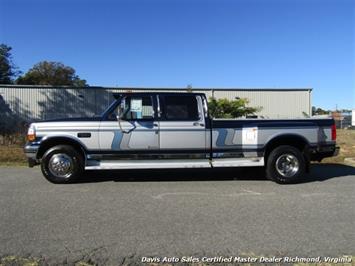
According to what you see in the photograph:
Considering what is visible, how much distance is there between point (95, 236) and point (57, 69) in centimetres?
8718

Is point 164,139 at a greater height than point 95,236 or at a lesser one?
greater

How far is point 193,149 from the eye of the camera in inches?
378

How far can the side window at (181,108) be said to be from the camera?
9734mm

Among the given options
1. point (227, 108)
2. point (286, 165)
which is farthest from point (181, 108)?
point (227, 108)

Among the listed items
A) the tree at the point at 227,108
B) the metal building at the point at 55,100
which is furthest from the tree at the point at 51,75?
the tree at the point at 227,108

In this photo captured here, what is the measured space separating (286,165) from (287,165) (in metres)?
0.02

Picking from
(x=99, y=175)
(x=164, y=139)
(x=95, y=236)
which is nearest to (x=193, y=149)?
(x=164, y=139)

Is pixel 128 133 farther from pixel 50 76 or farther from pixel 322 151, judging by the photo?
pixel 50 76

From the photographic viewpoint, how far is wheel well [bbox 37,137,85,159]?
9.48 m

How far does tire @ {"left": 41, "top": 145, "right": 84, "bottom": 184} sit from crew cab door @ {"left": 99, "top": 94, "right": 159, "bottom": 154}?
2.21ft

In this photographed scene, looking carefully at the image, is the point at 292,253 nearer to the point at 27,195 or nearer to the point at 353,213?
the point at 353,213

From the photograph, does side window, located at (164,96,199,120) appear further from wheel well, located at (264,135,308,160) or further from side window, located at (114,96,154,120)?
wheel well, located at (264,135,308,160)

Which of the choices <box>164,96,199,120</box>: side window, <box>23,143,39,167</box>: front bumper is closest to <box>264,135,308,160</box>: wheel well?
<box>164,96,199,120</box>: side window

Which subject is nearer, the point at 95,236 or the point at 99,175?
the point at 95,236
